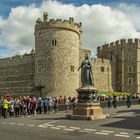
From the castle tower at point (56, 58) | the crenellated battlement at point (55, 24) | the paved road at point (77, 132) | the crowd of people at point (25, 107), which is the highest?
the crenellated battlement at point (55, 24)

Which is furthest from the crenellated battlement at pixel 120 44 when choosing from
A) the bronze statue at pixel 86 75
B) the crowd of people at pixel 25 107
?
the bronze statue at pixel 86 75

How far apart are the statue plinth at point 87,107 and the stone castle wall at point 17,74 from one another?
102ft

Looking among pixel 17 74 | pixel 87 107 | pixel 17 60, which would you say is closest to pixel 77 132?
pixel 87 107

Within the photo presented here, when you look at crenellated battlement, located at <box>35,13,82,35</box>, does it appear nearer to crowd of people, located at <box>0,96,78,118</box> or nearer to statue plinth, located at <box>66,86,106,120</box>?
crowd of people, located at <box>0,96,78,118</box>

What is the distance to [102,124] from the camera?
61.9 feet

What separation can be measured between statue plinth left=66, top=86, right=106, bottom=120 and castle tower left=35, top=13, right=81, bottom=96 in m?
24.5

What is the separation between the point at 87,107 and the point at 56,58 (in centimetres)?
2670

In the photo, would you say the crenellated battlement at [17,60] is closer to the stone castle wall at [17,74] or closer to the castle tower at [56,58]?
the stone castle wall at [17,74]

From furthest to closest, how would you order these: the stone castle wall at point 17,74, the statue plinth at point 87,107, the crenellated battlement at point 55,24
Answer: the stone castle wall at point 17,74 < the crenellated battlement at point 55,24 < the statue plinth at point 87,107

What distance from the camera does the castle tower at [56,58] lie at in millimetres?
47625

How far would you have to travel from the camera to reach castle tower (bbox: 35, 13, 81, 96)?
156 feet

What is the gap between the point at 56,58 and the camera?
4831 cm

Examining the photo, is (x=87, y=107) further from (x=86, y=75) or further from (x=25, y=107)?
(x=25, y=107)

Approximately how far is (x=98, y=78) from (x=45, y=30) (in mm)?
17105
